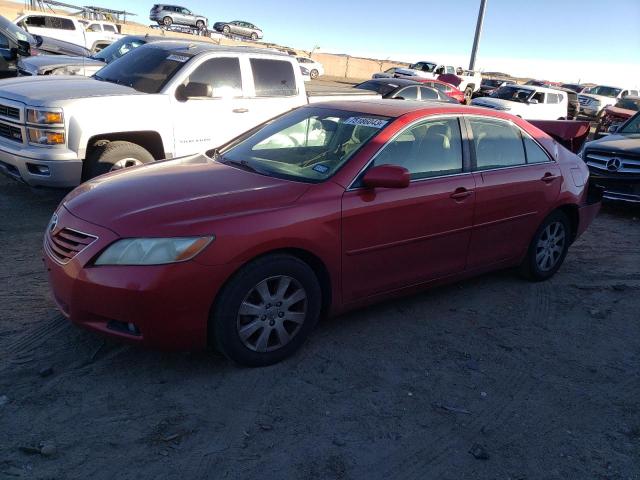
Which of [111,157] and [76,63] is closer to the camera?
[111,157]

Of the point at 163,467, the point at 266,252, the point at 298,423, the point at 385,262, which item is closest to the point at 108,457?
the point at 163,467

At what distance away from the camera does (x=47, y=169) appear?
229 inches

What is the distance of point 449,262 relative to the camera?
4.38 metres

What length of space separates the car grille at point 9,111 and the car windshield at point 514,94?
1692 cm

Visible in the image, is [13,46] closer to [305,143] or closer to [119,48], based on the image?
[119,48]

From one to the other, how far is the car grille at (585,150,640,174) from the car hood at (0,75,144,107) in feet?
22.8

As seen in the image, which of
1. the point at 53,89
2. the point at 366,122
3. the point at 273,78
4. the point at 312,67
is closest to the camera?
the point at 366,122

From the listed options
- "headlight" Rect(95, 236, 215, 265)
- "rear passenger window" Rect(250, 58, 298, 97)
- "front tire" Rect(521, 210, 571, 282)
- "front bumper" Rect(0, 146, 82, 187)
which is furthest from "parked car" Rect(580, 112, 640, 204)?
"headlight" Rect(95, 236, 215, 265)

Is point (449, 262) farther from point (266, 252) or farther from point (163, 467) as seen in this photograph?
point (163, 467)

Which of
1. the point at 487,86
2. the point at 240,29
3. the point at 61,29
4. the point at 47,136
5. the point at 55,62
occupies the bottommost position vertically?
the point at 47,136

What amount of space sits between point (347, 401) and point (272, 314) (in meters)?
0.68

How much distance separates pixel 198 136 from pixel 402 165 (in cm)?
356

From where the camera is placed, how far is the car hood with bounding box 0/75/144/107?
5.96 meters

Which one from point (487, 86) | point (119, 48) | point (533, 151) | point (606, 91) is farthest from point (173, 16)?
point (533, 151)
